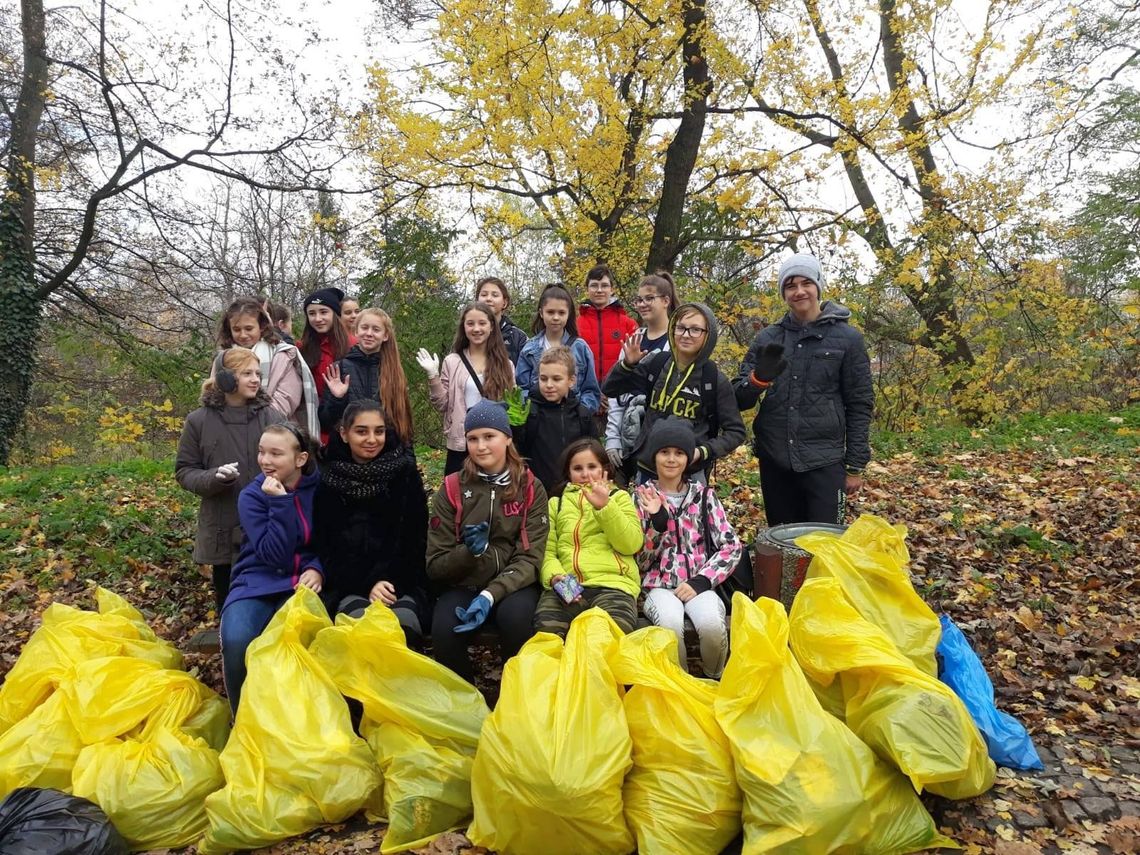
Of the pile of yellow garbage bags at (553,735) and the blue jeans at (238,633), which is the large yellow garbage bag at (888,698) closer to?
the pile of yellow garbage bags at (553,735)

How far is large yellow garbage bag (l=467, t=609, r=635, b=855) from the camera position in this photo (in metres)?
2.12

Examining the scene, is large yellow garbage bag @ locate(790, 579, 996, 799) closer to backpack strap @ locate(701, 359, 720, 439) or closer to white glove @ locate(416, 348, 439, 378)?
backpack strap @ locate(701, 359, 720, 439)

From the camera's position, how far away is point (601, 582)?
3.13 meters

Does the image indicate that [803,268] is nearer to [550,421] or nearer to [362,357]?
[550,421]

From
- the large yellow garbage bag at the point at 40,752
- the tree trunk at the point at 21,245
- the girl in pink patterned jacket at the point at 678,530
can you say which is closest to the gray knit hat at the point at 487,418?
the girl in pink patterned jacket at the point at 678,530

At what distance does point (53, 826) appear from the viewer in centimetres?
221

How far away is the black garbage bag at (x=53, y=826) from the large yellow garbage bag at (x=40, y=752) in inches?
7.5

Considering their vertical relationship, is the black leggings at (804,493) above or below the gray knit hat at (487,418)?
below

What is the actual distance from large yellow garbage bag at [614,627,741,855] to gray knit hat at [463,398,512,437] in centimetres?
127

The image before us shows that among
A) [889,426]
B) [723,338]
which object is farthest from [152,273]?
[889,426]

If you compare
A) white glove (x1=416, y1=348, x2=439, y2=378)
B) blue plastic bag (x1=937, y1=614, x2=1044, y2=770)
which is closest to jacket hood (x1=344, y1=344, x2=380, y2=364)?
white glove (x1=416, y1=348, x2=439, y2=378)

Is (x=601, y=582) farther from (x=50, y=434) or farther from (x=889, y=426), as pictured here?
(x=50, y=434)

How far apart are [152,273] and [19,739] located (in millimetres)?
10781

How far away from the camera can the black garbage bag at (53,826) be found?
2.16 meters
